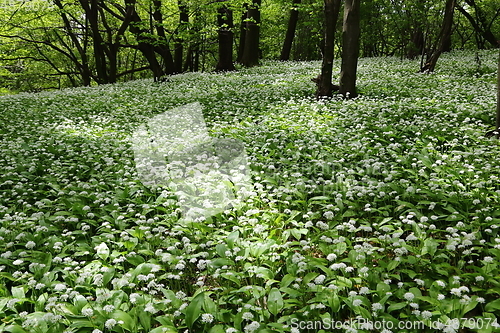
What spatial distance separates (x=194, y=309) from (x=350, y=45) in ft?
31.4

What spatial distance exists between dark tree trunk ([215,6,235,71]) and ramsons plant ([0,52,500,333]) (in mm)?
11351

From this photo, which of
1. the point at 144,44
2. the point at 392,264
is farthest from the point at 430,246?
the point at 144,44

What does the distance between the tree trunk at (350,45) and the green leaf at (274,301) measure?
8.64 meters

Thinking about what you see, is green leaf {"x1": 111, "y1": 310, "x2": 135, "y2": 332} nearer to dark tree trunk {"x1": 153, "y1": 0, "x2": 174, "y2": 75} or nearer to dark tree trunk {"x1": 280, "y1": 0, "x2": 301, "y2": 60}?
dark tree trunk {"x1": 153, "y1": 0, "x2": 174, "y2": 75}

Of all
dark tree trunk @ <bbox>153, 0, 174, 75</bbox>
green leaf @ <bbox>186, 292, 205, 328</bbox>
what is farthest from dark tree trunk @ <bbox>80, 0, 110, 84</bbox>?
green leaf @ <bbox>186, 292, 205, 328</bbox>

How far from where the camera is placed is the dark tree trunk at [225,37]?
18484 millimetres

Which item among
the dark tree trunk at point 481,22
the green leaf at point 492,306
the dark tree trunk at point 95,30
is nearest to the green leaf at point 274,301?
the green leaf at point 492,306

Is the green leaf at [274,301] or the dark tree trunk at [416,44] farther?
the dark tree trunk at [416,44]

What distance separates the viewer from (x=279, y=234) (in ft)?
14.1

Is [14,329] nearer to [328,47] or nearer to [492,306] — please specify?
[492,306]

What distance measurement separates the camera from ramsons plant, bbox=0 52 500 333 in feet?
9.64

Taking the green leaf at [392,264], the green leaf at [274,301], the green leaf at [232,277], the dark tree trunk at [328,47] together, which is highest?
the dark tree trunk at [328,47]

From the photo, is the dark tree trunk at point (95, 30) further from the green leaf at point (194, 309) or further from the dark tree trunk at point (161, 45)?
the green leaf at point (194, 309)

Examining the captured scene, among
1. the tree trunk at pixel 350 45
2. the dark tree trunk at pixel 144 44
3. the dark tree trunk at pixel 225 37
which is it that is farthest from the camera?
the dark tree trunk at pixel 225 37
